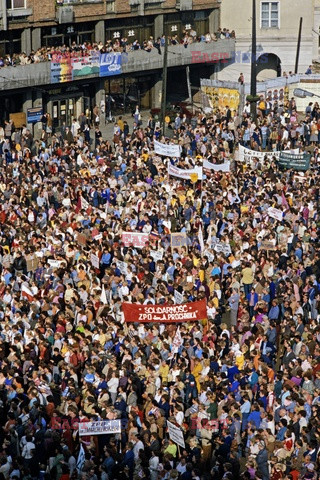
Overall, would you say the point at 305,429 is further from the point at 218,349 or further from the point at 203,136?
the point at 203,136

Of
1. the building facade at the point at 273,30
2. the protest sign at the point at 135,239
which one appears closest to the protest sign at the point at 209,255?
the protest sign at the point at 135,239

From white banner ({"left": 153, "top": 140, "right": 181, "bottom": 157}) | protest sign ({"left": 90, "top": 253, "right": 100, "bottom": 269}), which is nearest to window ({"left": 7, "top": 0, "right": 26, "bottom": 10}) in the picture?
white banner ({"left": 153, "top": 140, "right": 181, "bottom": 157})

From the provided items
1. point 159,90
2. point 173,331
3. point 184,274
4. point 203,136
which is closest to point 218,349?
point 173,331

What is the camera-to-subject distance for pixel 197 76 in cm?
6531

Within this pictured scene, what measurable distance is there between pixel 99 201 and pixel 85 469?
18.3m

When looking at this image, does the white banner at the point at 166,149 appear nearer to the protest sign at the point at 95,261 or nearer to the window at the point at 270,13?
the protest sign at the point at 95,261

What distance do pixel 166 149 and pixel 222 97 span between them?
15.3m

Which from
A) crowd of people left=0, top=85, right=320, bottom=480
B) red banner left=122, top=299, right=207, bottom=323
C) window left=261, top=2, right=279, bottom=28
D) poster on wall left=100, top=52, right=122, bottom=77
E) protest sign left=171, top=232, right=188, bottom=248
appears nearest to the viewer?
crowd of people left=0, top=85, right=320, bottom=480

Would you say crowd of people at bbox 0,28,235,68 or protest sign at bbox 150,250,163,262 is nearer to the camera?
protest sign at bbox 150,250,163,262

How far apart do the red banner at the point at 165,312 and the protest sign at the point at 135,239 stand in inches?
238

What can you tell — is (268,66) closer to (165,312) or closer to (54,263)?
(54,263)

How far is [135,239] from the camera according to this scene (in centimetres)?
3250

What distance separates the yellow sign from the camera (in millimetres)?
55156

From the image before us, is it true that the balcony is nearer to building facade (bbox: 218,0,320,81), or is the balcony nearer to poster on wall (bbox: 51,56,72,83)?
poster on wall (bbox: 51,56,72,83)
